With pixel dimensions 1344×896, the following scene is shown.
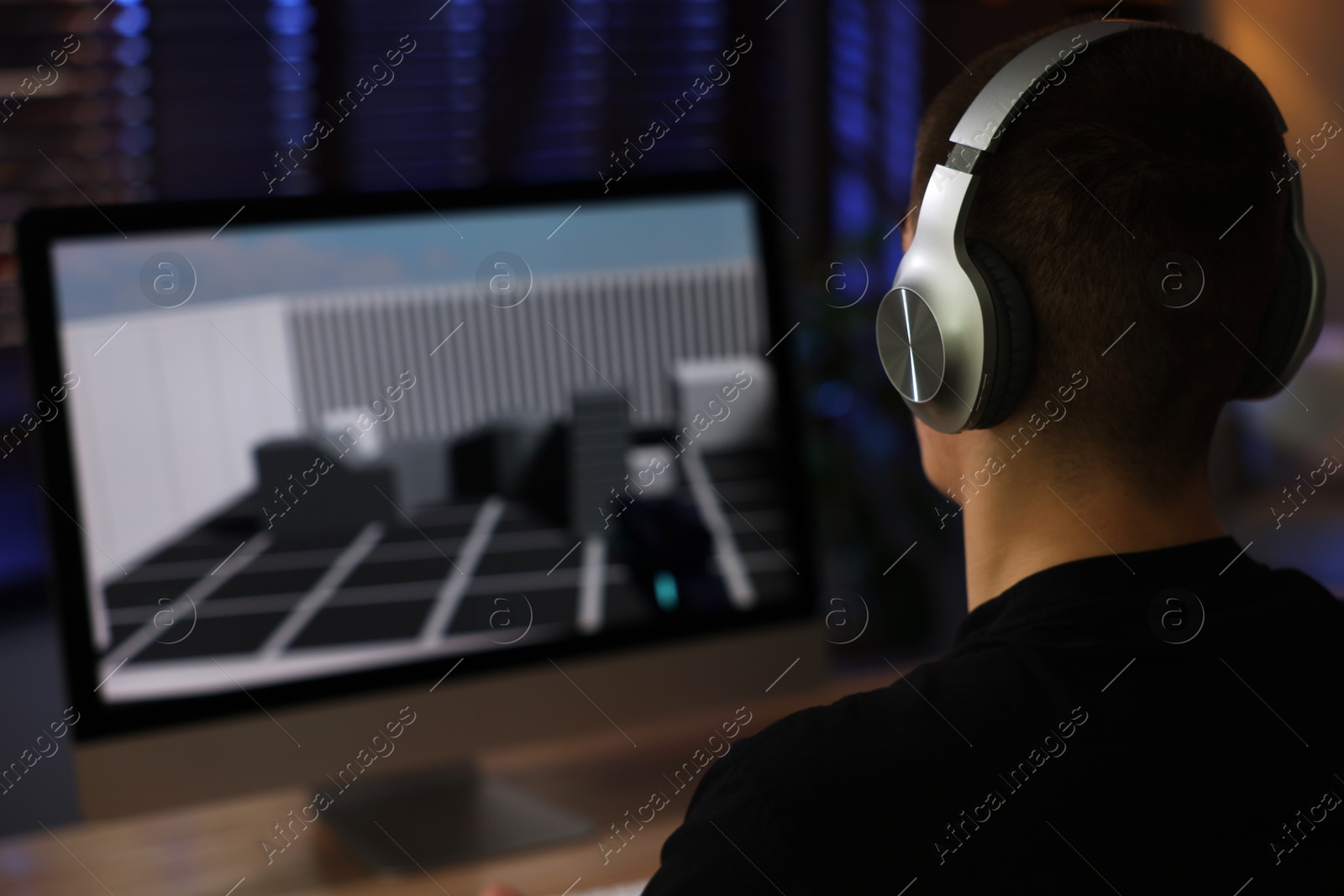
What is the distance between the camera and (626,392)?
120 centimetres

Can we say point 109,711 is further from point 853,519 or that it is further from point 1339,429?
point 1339,429

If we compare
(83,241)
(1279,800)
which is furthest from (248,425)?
(1279,800)

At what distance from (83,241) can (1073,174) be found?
0.93m

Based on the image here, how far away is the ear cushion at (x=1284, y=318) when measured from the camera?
712 millimetres

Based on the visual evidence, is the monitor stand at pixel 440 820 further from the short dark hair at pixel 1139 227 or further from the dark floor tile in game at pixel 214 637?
the short dark hair at pixel 1139 227

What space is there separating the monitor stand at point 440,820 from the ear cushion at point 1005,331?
707mm

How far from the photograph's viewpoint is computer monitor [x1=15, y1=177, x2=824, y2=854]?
1045mm

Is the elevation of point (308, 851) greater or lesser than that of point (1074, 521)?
lesser

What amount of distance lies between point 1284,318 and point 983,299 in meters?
0.25

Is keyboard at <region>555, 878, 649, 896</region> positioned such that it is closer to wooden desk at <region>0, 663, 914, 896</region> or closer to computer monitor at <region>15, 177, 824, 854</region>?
wooden desk at <region>0, 663, 914, 896</region>

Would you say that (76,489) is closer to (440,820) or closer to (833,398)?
(440,820)

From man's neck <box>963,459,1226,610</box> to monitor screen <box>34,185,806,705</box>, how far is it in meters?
0.55

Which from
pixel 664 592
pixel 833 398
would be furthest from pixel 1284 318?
pixel 833 398

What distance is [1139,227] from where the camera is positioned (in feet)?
1.97
